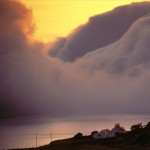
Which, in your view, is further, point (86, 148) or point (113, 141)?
point (113, 141)

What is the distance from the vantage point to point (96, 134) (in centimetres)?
14812

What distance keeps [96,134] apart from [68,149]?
42317mm

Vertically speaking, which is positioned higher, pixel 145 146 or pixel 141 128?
pixel 141 128

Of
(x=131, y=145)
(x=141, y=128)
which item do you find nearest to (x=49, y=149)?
(x=131, y=145)

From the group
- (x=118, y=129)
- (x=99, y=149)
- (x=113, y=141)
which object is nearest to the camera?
(x=99, y=149)

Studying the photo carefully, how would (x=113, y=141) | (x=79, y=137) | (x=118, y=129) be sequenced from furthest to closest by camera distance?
1. (x=118, y=129)
2. (x=79, y=137)
3. (x=113, y=141)

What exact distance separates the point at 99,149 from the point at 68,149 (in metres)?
7.87

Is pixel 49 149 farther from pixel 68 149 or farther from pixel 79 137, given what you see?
pixel 79 137

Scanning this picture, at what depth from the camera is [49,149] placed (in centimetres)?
11000

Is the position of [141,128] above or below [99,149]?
above

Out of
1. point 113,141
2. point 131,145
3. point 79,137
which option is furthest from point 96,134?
point 131,145

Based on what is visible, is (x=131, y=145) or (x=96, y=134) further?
(x=96, y=134)

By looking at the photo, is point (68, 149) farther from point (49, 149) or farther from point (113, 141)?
point (113, 141)

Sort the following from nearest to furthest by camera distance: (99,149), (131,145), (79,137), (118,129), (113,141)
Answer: (99,149)
(131,145)
(113,141)
(79,137)
(118,129)
